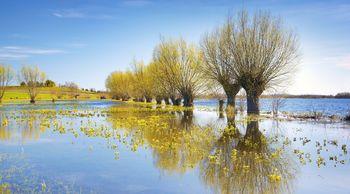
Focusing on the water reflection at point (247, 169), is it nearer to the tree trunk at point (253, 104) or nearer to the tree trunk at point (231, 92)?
the tree trunk at point (253, 104)

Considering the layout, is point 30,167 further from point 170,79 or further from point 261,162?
point 170,79

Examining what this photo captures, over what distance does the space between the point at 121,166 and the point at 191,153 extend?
2903 millimetres

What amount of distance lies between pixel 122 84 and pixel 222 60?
54470mm

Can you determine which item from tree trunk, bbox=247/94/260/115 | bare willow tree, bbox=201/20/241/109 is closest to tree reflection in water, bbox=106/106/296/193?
tree trunk, bbox=247/94/260/115

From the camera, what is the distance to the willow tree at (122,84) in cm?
8494

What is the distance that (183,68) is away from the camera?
50594 mm

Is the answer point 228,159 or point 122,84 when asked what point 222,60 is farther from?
point 122,84

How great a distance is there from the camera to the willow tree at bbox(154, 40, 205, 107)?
4968cm

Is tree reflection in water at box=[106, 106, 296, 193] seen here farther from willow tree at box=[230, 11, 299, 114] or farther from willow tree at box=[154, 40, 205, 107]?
willow tree at box=[154, 40, 205, 107]

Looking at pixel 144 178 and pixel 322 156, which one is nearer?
pixel 144 178

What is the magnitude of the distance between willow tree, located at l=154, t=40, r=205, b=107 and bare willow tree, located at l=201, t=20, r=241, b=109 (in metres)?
7.06

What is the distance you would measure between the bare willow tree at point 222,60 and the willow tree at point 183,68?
7.06m

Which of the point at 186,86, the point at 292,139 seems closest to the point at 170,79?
the point at 186,86

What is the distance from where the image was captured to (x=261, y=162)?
11.6m
